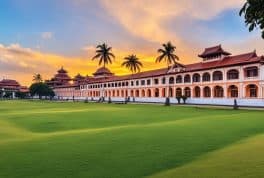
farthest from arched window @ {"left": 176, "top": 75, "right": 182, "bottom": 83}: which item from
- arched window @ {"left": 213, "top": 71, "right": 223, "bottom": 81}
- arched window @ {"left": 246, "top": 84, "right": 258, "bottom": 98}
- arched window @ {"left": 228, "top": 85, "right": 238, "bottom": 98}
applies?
arched window @ {"left": 246, "top": 84, "right": 258, "bottom": 98}

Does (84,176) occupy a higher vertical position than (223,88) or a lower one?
lower

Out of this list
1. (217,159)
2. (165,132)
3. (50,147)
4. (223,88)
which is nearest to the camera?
(217,159)

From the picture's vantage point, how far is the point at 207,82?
60.6 metres

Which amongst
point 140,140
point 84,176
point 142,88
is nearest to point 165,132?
point 140,140

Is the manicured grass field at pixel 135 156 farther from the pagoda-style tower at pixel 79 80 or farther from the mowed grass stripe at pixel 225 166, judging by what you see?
the pagoda-style tower at pixel 79 80

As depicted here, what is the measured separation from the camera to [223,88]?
5725cm

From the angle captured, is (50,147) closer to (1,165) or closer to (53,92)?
(1,165)

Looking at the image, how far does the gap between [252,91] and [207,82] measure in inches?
400

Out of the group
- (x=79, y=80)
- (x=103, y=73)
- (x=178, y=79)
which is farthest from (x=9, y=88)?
(x=178, y=79)

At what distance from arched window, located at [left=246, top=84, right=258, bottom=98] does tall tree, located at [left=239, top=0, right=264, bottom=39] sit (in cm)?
4827

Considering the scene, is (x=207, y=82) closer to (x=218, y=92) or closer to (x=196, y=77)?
(x=218, y=92)

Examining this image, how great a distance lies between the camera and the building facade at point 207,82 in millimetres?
51281

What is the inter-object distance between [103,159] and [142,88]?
70.3 meters

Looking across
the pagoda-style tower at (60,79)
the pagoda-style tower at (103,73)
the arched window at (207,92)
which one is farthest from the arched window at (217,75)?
the pagoda-style tower at (60,79)
